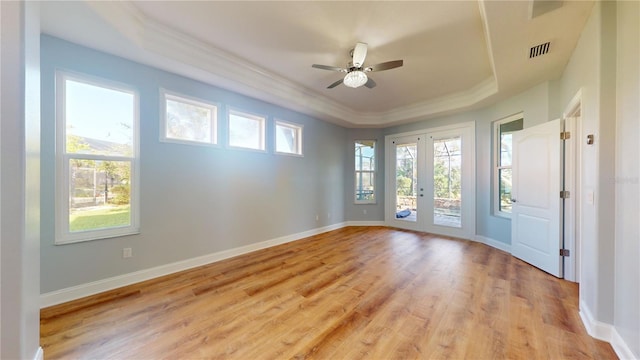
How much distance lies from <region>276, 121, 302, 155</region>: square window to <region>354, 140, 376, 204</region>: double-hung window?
1.91 m

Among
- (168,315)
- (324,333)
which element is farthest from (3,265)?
(324,333)

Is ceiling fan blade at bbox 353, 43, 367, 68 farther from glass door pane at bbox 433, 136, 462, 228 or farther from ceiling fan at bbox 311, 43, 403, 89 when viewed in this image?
glass door pane at bbox 433, 136, 462, 228

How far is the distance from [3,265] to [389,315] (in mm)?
2461

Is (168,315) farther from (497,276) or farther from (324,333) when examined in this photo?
(497,276)

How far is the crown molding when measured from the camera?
232 centimetres

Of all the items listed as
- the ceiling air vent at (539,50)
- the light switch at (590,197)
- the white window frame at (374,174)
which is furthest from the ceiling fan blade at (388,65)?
the white window frame at (374,174)

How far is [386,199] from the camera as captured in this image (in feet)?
19.4

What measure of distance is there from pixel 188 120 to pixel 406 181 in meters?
4.86

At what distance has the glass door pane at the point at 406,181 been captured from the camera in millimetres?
5555

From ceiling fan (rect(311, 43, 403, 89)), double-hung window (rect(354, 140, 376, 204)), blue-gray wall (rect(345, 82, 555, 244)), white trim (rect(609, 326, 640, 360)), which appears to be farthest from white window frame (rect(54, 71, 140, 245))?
blue-gray wall (rect(345, 82, 555, 244))

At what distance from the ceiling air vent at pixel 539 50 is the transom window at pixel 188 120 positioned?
4077 millimetres

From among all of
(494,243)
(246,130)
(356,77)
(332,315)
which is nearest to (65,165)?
(246,130)

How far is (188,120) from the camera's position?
127 inches

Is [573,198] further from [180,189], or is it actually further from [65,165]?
[65,165]
